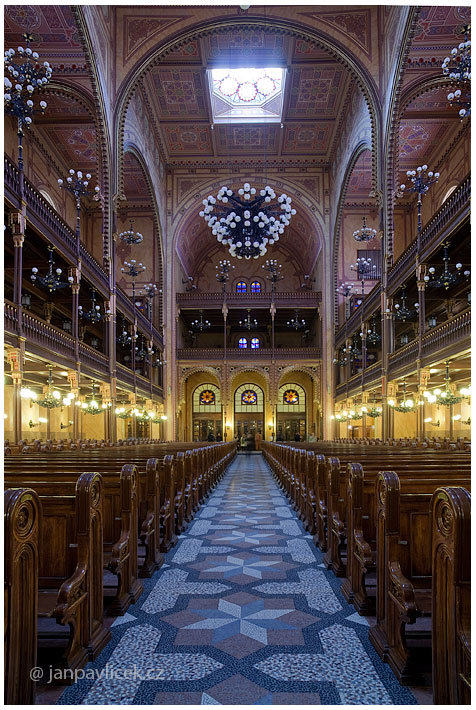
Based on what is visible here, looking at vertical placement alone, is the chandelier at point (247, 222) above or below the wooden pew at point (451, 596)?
above

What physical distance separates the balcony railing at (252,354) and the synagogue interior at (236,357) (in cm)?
15

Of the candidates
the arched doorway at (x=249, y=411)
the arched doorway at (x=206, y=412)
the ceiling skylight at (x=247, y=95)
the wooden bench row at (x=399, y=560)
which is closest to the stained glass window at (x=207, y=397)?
the arched doorway at (x=206, y=412)

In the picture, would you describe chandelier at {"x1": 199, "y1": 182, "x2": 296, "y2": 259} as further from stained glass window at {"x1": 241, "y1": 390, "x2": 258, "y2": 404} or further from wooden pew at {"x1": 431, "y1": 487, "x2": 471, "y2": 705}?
stained glass window at {"x1": 241, "y1": 390, "x2": 258, "y2": 404}

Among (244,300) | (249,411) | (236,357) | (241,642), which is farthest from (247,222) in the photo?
(249,411)

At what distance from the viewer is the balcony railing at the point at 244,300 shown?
111 ft

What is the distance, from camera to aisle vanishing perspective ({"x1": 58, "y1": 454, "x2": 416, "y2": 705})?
301cm

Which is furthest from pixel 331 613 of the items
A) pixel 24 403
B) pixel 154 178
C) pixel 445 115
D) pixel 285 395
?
pixel 285 395

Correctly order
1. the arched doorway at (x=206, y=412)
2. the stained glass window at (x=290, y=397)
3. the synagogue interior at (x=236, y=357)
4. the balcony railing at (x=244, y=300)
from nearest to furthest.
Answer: the synagogue interior at (x=236, y=357) < the balcony railing at (x=244, y=300) < the arched doorway at (x=206, y=412) < the stained glass window at (x=290, y=397)

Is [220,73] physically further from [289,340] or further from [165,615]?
[165,615]

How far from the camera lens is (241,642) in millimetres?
3693

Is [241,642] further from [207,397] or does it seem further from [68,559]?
[207,397]

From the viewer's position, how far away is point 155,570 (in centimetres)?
554

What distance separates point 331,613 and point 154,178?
27.1 metres

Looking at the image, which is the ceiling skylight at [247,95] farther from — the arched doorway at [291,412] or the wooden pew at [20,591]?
the wooden pew at [20,591]
